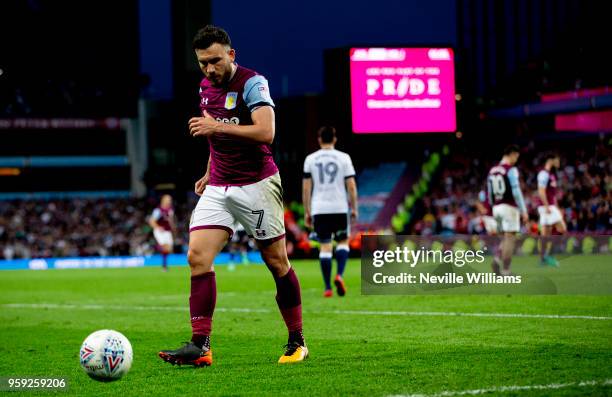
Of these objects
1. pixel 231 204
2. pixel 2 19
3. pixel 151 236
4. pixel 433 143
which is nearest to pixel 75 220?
pixel 151 236

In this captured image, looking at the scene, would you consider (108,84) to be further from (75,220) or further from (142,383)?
(142,383)

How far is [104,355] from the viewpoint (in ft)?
18.9

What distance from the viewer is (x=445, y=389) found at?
17.2 feet

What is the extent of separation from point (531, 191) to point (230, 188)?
26447 mm

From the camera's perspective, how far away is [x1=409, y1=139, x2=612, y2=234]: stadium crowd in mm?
27875

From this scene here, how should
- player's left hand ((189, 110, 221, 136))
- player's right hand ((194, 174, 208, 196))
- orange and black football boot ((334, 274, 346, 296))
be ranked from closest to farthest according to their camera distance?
player's left hand ((189, 110, 221, 136)) → player's right hand ((194, 174, 208, 196)) → orange and black football boot ((334, 274, 346, 296))

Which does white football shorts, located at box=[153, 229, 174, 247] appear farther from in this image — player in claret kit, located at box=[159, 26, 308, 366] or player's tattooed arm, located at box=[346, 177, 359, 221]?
player in claret kit, located at box=[159, 26, 308, 366]

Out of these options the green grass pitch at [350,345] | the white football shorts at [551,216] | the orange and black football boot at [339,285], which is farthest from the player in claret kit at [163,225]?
the orange and black football boot at [339,285]

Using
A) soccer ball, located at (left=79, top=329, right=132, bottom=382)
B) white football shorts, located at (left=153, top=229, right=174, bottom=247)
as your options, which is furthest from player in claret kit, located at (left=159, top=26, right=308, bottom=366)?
white football shorts, located at (left=153, top=229, right=174, bottom=247)

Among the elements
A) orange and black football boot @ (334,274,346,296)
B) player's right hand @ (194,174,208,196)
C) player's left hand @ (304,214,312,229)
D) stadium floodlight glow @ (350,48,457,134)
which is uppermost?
stadium floodlight glow @ (350,48,457,134)

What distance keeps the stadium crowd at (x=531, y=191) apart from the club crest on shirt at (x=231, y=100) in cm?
1851

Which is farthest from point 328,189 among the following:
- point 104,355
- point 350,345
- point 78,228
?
point 78,228

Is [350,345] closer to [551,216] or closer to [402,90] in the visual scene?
[551,216]

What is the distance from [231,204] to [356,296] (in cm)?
683
